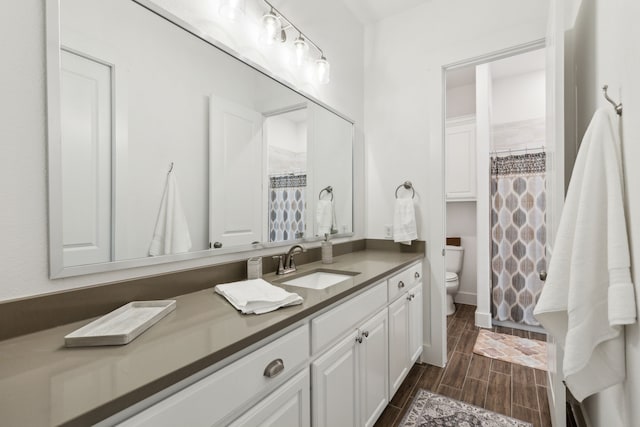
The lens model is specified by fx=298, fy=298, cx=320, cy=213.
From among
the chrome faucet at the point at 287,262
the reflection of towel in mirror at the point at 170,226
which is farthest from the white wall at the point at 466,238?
the reflection of towel in mirror at the point at 170,226

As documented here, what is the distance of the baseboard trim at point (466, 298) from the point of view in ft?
12.0

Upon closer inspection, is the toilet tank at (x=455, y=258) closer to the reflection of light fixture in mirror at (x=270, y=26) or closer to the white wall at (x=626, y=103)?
the white wall at (x=626, y=103)

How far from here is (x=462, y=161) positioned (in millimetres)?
3480

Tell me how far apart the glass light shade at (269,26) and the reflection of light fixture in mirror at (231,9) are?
159 millimetres

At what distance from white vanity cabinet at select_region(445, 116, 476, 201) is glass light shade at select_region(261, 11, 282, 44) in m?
A: 2.46

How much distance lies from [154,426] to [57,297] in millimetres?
553

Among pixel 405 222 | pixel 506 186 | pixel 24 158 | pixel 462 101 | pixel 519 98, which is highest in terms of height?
pixel 462 101

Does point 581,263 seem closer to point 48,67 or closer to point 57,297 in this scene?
point 57,297

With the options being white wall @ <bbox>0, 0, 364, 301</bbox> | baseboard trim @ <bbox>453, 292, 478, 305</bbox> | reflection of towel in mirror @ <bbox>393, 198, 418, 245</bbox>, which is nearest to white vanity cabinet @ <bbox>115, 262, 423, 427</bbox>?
reflection of towel in mirror @ <bbox>393, 198, 418, 245</bbox>

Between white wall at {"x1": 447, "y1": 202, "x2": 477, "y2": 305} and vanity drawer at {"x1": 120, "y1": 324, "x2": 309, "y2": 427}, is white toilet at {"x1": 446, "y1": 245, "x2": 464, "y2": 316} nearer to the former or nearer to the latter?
white wall at {"x1": 447, "y1": 202, "x2": 477, "y2": 305}

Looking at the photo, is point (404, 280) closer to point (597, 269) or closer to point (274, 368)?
point (597, 269)

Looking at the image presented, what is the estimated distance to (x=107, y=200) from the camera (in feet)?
3.36

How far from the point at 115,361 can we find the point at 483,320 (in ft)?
10.4

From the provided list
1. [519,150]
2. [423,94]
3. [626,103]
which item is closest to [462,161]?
[519,150]
